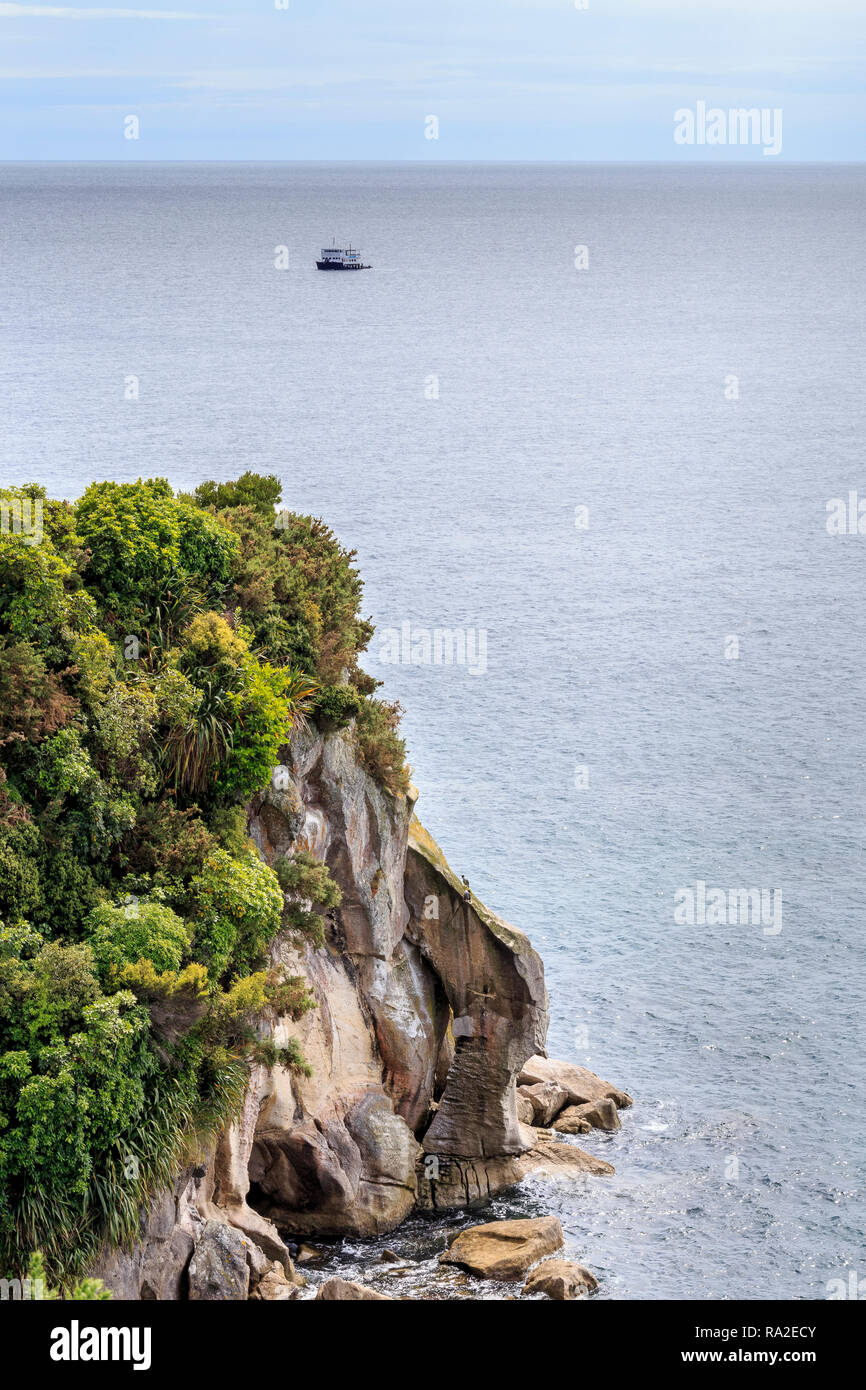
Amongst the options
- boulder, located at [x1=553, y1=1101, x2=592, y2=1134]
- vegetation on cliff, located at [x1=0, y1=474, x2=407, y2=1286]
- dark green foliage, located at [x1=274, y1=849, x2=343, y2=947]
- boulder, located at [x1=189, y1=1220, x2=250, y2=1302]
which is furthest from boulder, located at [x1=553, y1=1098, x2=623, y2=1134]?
boulder, located at [x1=189, y1=1220, x2=250, y2=1302]

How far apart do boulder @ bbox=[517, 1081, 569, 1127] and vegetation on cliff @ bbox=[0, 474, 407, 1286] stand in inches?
617

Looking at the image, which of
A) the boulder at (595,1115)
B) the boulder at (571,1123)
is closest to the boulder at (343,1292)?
the boulder at (571,1123)

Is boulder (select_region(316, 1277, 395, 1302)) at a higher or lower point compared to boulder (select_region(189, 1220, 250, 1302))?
lower

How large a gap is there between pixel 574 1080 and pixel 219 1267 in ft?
79.0

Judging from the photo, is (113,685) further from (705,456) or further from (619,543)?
(705,456)

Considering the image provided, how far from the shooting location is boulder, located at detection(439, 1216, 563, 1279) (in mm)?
32938

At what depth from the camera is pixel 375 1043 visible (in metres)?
36.7

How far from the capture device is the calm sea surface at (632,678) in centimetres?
4500

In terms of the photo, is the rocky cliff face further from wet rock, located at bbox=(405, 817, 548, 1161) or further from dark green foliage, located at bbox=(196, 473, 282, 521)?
dark green foliage, located at bbox=(196, 473, 282, 521)

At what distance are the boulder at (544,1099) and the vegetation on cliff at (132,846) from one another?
1567 cm

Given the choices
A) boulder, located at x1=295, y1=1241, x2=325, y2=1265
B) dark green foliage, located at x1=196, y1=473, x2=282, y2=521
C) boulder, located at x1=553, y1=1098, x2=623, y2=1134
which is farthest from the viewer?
boulder, located at x1=553, y1=1098, x2=623, y2=1134

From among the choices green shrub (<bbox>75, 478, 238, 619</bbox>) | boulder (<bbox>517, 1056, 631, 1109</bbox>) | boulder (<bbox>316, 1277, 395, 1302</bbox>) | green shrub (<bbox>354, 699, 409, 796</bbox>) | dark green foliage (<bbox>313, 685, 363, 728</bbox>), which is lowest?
boulder (<bbox>517, 1056, 631, 1109</bbox>)

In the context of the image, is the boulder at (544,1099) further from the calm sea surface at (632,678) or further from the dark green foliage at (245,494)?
the dark green foliage at (245,494)

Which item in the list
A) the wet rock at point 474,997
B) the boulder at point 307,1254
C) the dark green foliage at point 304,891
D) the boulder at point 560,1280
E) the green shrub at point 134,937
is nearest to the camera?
the green shrub at point 134,937
